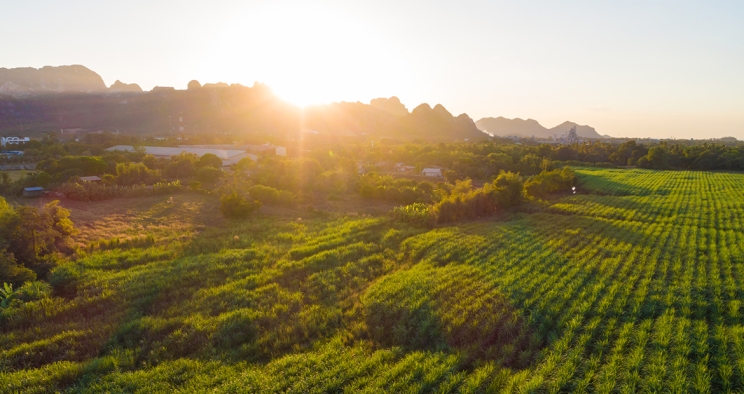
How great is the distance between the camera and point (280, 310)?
10352 millimetres

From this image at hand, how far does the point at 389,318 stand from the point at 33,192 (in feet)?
91.5

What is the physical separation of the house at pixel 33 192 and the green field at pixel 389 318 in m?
16.0

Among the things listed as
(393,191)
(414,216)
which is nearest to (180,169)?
(393,191)

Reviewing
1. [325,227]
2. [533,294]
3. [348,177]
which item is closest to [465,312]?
[533,294]

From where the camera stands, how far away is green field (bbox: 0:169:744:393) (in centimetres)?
718

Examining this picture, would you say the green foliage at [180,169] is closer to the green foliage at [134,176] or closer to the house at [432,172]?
the green foliage at [134,176]

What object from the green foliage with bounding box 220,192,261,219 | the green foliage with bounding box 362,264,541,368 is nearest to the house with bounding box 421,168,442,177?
the green foliage with bounding box 220,192,261,219

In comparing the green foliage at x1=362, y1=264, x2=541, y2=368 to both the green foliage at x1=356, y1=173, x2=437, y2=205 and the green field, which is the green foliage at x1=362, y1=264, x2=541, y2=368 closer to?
the green field

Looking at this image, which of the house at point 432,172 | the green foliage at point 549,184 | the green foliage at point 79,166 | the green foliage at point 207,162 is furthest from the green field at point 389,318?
the house at point 432,172

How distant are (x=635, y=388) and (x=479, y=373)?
8.68 ft

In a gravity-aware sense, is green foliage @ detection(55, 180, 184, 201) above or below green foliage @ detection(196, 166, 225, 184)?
below

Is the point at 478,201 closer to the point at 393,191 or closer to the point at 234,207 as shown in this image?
the point at 393,191

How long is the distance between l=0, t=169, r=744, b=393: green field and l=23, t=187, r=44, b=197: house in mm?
15970

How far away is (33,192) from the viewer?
25.4 metres
